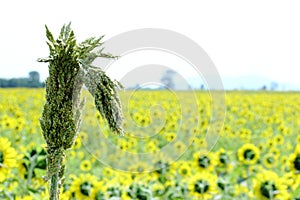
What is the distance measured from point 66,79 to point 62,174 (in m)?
0.16

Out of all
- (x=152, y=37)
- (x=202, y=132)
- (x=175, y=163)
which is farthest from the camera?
(x=202, y=132)

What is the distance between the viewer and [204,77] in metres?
2.11

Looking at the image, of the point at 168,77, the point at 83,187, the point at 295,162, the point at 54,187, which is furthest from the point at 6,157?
the point at 295,162

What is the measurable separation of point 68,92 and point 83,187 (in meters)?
1.46

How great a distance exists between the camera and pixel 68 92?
822 millimetres

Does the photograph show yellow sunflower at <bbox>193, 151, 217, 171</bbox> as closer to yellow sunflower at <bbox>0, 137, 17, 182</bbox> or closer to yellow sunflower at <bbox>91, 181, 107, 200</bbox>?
yellow sunflower at <bbox>91, 181, 107, 200</bbox>

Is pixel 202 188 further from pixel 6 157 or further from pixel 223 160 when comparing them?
pixel 6 157

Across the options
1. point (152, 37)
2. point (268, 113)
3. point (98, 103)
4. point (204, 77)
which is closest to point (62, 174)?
point (98, 103)

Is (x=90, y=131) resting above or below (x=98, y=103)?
below

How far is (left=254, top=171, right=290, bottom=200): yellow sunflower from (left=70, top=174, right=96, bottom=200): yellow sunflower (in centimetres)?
74

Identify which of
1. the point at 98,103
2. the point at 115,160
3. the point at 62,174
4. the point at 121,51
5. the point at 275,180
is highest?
the point at 121,51

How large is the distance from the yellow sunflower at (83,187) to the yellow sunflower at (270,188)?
741mm

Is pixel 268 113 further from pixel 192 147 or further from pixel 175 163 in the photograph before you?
pixel 175 163

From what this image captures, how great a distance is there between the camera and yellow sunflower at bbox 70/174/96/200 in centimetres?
222
